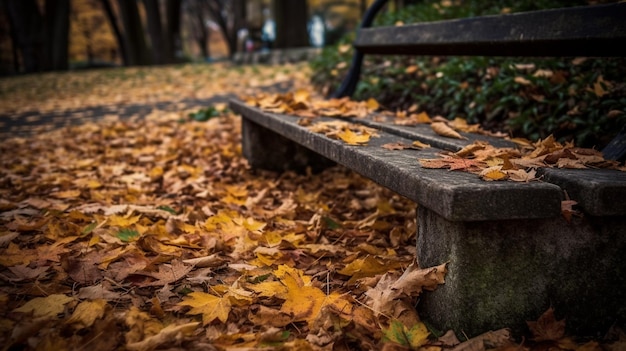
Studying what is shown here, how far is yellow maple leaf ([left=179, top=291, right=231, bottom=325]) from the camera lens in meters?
1.28

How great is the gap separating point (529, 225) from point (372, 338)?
0.50m

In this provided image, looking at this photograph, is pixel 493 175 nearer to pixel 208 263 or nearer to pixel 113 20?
pixel 208 263

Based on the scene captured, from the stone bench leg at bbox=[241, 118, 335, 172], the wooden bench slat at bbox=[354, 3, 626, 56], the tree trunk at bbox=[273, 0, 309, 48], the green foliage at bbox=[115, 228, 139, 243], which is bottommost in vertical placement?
the green foliage at bbox=[115, 228, 139, 243]

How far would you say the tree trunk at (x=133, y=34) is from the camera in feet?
41.8

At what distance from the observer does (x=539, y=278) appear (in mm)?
1163

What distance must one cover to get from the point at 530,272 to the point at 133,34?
14.1 metres

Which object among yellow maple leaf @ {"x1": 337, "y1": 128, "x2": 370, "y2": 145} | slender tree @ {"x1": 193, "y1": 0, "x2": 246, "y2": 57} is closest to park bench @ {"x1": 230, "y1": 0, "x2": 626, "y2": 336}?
yellow maple leaf @ {"x1": 337, "y1": 128, "x2": 370, "y2": 145}

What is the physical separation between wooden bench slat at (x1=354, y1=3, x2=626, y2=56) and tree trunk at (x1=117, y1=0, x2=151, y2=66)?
12.2 meters

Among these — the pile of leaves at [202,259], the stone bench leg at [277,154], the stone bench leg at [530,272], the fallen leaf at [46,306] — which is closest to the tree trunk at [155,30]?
the pile of leaves at [202,259]

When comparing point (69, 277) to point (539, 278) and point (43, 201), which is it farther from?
point (539, 278)

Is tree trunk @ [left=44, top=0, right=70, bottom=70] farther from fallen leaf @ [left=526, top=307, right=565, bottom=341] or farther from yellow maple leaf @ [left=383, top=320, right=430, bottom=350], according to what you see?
fallen leaf @ [left=526, top=307, right=565, bottom=341]

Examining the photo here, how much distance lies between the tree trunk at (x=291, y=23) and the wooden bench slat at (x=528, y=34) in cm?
795

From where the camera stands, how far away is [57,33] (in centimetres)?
1312

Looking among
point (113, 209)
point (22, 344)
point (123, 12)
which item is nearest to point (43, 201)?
point (113, 209)
